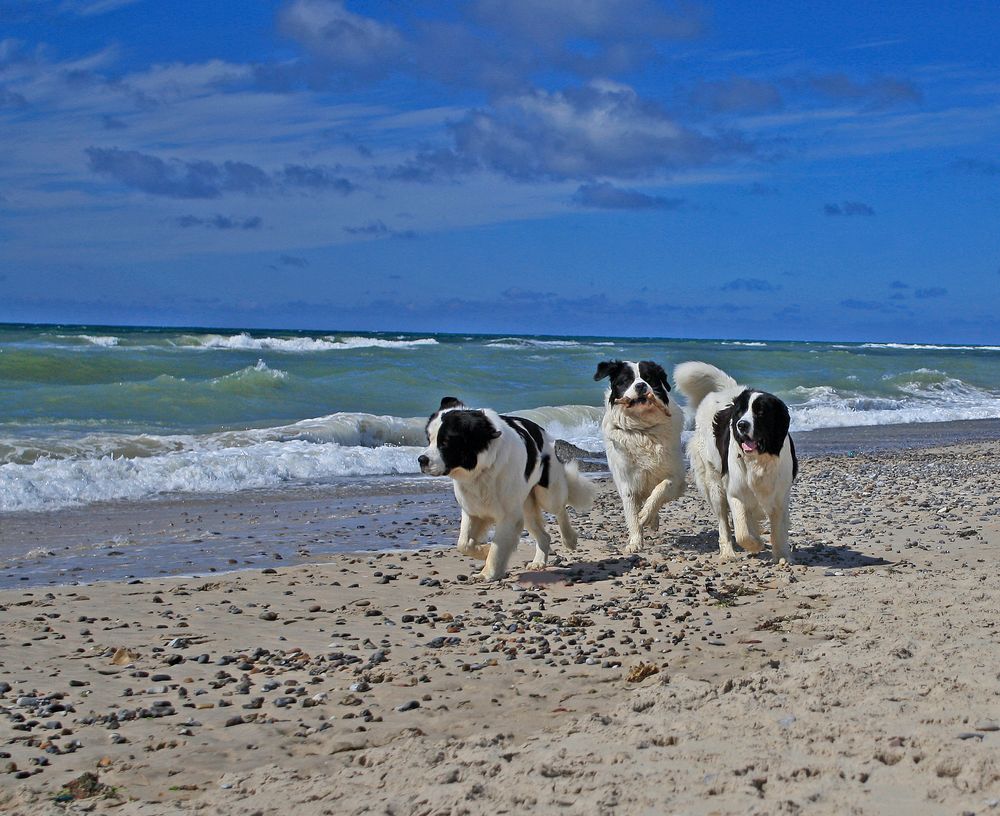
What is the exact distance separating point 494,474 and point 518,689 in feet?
9.32

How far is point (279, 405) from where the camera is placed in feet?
80.2

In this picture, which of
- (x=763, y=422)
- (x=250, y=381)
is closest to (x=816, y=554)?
(x=763, y=422)

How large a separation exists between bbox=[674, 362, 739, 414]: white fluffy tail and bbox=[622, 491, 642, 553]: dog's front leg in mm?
1054

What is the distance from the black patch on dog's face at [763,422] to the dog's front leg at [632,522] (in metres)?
1.47

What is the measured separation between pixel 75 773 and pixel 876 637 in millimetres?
3761

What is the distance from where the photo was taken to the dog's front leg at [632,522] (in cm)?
925

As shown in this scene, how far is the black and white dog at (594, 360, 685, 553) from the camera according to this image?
9.43m

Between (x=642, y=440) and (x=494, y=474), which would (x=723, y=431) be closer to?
(x=642, y=440)

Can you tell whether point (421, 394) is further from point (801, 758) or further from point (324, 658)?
point (801, 758)

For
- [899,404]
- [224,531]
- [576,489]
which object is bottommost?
[224,531]

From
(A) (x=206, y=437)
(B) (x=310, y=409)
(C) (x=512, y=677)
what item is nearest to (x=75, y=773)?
(C) (x=512, y=677)

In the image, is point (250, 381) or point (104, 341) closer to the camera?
point (250, 381)

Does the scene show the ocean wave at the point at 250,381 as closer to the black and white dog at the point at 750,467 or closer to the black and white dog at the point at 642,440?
the black and white dog at the point at 642,440

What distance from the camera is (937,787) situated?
11.7 feet
